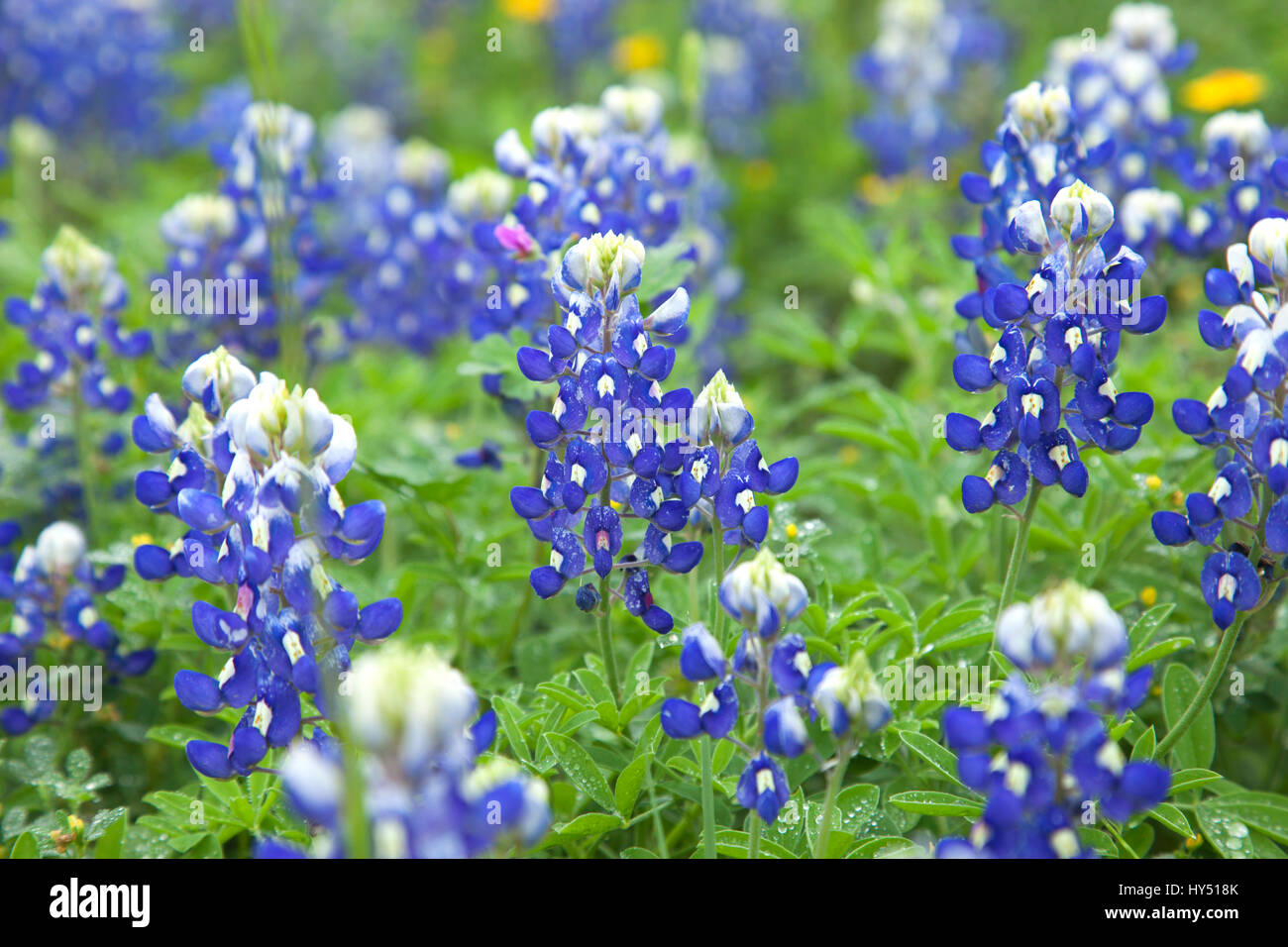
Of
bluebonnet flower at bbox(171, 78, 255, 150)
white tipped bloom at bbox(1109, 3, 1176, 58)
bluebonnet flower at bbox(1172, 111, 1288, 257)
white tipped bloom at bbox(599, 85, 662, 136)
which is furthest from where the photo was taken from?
bluebonnet flower at bbox(171, 78, 255, 150)

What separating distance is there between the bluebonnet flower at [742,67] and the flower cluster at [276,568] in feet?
15.1

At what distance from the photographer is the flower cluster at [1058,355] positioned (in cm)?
231

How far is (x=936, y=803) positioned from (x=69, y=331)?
8.73 feet

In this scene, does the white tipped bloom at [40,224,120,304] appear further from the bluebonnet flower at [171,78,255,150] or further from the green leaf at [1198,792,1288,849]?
the green leaf at [1198,792,1288,849]

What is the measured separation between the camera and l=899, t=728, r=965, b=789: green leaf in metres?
2.37

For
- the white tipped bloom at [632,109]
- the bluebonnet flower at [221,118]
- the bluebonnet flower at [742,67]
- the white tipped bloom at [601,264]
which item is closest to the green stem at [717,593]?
the white tipped bloom at [601,264]

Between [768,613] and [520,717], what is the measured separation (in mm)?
768

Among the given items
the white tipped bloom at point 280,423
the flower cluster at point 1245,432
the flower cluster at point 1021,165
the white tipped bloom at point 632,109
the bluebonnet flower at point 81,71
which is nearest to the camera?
the white tipped bloom at point 280,423

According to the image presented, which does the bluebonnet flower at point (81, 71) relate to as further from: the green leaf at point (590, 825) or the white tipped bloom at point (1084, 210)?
the white tipped bloom at point (1084, 210)

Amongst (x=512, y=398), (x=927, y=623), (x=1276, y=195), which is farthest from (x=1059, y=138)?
(x=512, y=398)

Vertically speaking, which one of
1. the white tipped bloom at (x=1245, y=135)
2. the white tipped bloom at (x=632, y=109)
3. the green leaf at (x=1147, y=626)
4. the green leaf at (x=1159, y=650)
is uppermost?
the white tipped bloom at (x=632, y=109)

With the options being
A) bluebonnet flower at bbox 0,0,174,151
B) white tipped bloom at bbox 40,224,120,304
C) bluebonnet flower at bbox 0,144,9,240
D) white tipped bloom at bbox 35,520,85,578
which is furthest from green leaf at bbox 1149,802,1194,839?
→ bluebonnet flower at bbox 0,0,174,151

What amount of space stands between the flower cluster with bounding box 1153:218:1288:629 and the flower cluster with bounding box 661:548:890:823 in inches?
34.0

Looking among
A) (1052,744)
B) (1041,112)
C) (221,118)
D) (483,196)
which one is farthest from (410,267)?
(1052,744)
